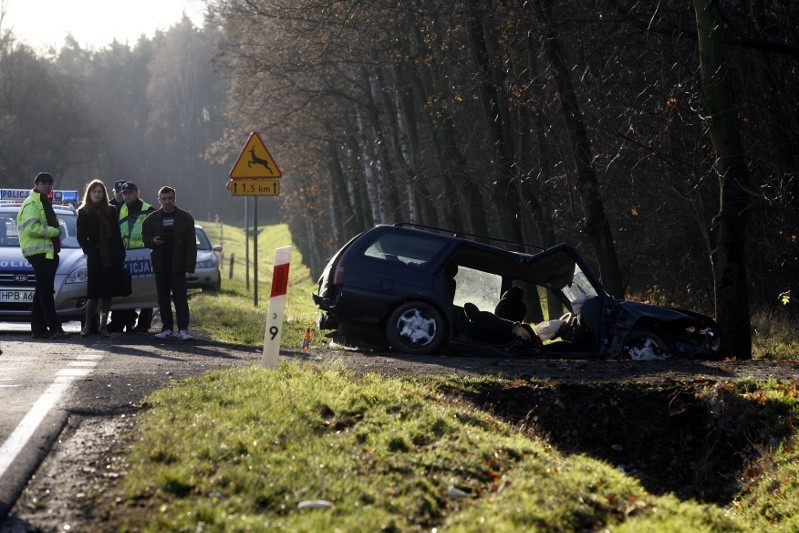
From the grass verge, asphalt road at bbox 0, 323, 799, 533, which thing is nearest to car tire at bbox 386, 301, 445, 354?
→ asphalt road at bbox 0, 323, 799, 533

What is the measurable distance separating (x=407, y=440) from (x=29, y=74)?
67.8m

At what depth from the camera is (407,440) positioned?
763 cm

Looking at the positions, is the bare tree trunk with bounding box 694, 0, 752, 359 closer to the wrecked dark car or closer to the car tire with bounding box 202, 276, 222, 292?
the wrecked dark car

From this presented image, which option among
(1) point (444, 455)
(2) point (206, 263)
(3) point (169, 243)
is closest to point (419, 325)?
(3) point (169, 243)

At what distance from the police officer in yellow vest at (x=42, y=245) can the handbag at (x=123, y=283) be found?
0.77m

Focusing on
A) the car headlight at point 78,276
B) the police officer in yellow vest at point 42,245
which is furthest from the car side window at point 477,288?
the car headlight at point 78,276

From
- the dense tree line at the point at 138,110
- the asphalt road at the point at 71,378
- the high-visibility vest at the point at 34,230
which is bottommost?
the asphalt road at the point at 71,378

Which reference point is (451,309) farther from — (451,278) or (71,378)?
(71,378)

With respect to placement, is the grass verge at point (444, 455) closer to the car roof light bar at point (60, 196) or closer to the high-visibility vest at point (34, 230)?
the high-visibility vest at point (34, 230)

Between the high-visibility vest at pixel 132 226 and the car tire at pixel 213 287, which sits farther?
the car tire at pixel 213 287

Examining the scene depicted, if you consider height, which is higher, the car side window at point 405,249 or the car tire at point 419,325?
the car side window at point 405,249

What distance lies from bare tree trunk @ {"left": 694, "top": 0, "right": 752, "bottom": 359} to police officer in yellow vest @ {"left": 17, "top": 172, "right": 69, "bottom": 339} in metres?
7.87

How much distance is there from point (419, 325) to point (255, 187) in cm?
943

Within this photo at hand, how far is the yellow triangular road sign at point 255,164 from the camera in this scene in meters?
22.3
